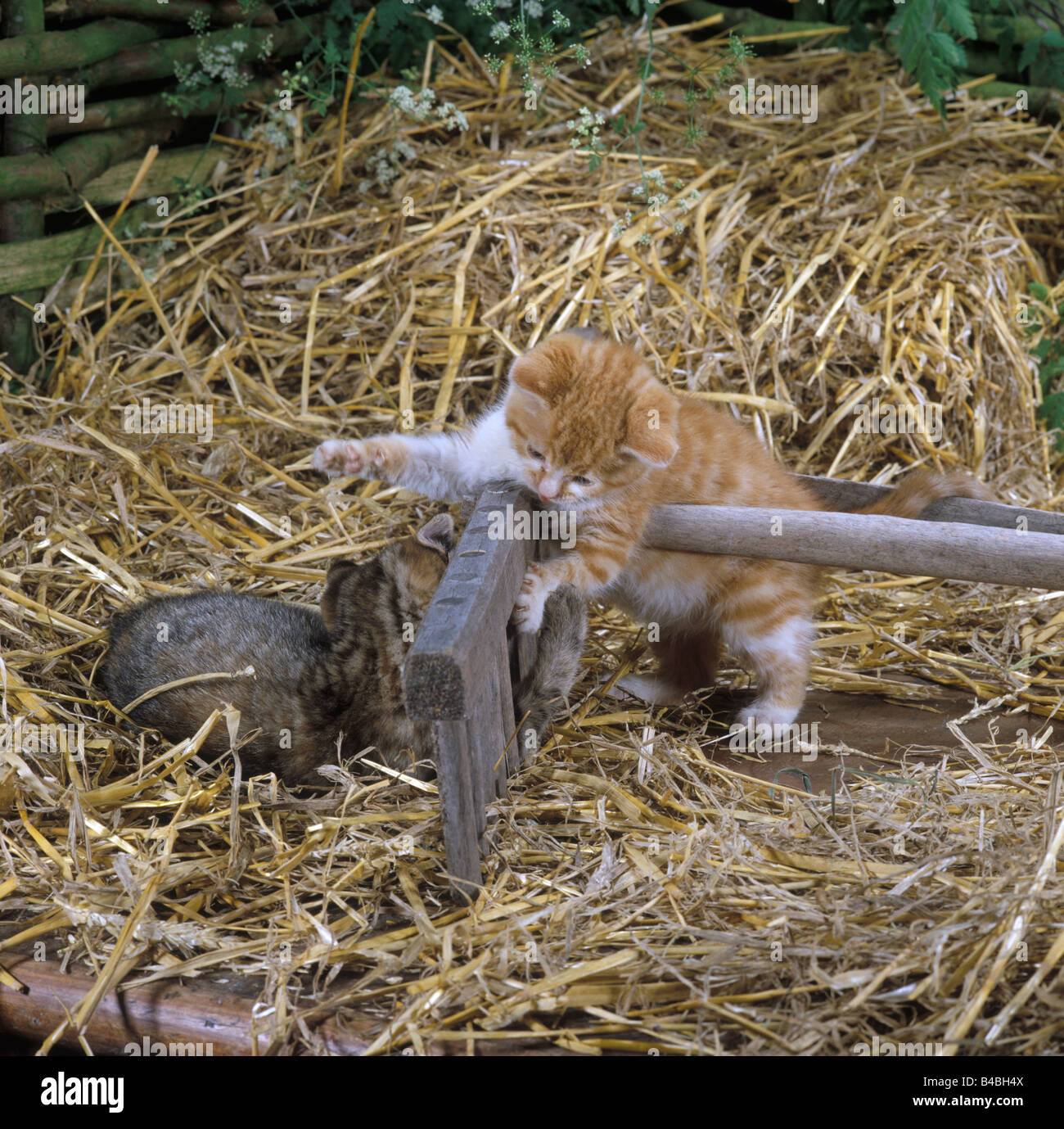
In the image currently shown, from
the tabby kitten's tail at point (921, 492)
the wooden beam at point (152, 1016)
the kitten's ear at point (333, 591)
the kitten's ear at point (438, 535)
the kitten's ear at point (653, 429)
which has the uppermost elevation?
the kitten's ear at point (653, 429)

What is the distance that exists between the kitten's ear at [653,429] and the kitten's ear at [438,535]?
0.55m

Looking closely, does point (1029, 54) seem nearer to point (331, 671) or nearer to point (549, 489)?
point (549, 489)

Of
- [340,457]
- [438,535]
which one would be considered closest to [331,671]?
[438,535]

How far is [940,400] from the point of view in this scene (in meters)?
4.93

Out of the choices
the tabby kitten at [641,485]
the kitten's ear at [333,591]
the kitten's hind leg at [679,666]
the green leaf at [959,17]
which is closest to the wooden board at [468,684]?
the tabby kitten at [641,485]

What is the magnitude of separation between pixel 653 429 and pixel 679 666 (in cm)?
91

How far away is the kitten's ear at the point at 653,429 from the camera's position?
10.5 ft

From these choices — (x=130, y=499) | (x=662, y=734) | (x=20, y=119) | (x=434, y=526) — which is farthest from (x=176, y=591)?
(x=20, y=119)

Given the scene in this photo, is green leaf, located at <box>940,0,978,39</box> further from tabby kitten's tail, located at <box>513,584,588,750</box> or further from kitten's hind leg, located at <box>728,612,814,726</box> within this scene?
tabby kitten's tail, located at <box>513,584,588,750</box>

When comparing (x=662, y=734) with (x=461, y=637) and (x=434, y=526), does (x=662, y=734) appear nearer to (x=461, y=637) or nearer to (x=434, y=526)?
(x=434, y=526)

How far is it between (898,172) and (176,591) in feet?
12.3

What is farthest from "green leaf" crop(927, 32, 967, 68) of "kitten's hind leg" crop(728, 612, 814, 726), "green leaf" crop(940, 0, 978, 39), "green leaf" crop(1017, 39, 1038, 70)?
"kitten's hind leg" crop(728, 612, 814, 726)

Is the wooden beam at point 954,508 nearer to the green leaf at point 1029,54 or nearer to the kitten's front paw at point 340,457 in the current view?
the kitten's front paw at point 340,457

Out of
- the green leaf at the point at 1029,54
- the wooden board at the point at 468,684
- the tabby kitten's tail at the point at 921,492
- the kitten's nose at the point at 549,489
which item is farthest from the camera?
the green leaf at the point at 1029,54
